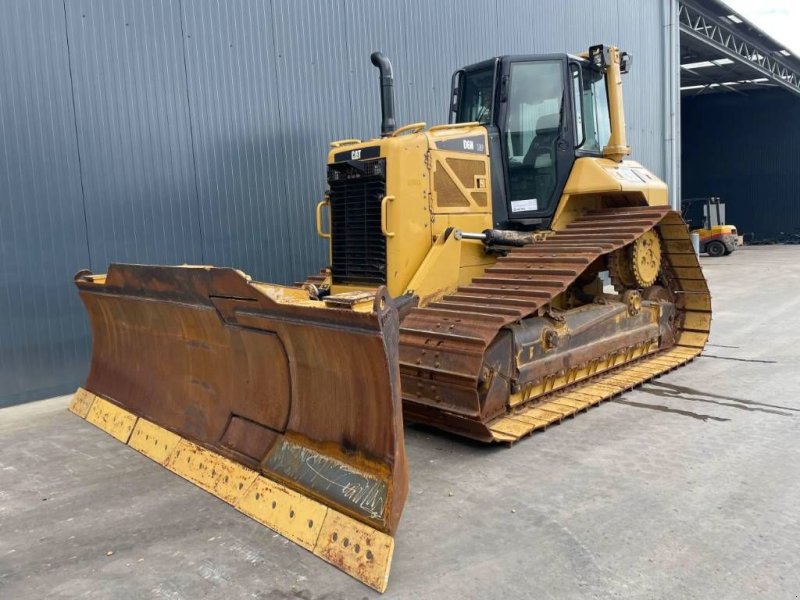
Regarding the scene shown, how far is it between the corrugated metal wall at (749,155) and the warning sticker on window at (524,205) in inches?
1218

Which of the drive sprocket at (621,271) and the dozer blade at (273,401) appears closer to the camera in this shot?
the dozer blade at (273,401)

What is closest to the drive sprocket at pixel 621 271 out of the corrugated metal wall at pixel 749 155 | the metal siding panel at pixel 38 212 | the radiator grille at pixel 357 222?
the radiator grille at pixel 357 222

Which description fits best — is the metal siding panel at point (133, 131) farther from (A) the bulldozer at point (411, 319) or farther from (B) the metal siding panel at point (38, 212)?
(A) the bulldozer at point (411, 319)

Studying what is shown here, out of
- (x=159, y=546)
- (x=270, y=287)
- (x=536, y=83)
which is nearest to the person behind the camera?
(x=159, y=546)

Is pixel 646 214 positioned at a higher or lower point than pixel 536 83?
lower

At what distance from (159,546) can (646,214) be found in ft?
16.9

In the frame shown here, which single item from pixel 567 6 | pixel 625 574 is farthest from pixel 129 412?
pixel 567 6

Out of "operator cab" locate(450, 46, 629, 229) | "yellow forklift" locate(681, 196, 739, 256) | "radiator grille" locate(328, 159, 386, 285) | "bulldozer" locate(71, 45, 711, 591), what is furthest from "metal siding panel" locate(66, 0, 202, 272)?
"yellow forklift" locate(681, 196, 739, 256)

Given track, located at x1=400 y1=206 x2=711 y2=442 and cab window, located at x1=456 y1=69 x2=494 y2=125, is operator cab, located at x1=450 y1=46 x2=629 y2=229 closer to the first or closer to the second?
cab window, located at x1=456 y1=69 x2=494 y2=125

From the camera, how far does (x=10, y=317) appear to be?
636 centimetres

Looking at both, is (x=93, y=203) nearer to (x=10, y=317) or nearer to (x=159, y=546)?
(x=10, y=317)

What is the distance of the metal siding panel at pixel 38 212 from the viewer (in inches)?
250

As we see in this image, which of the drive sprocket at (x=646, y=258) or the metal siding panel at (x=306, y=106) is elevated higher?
the metal siding panel at (x=306, y=106)

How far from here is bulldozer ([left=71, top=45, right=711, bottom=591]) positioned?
3363 mm
